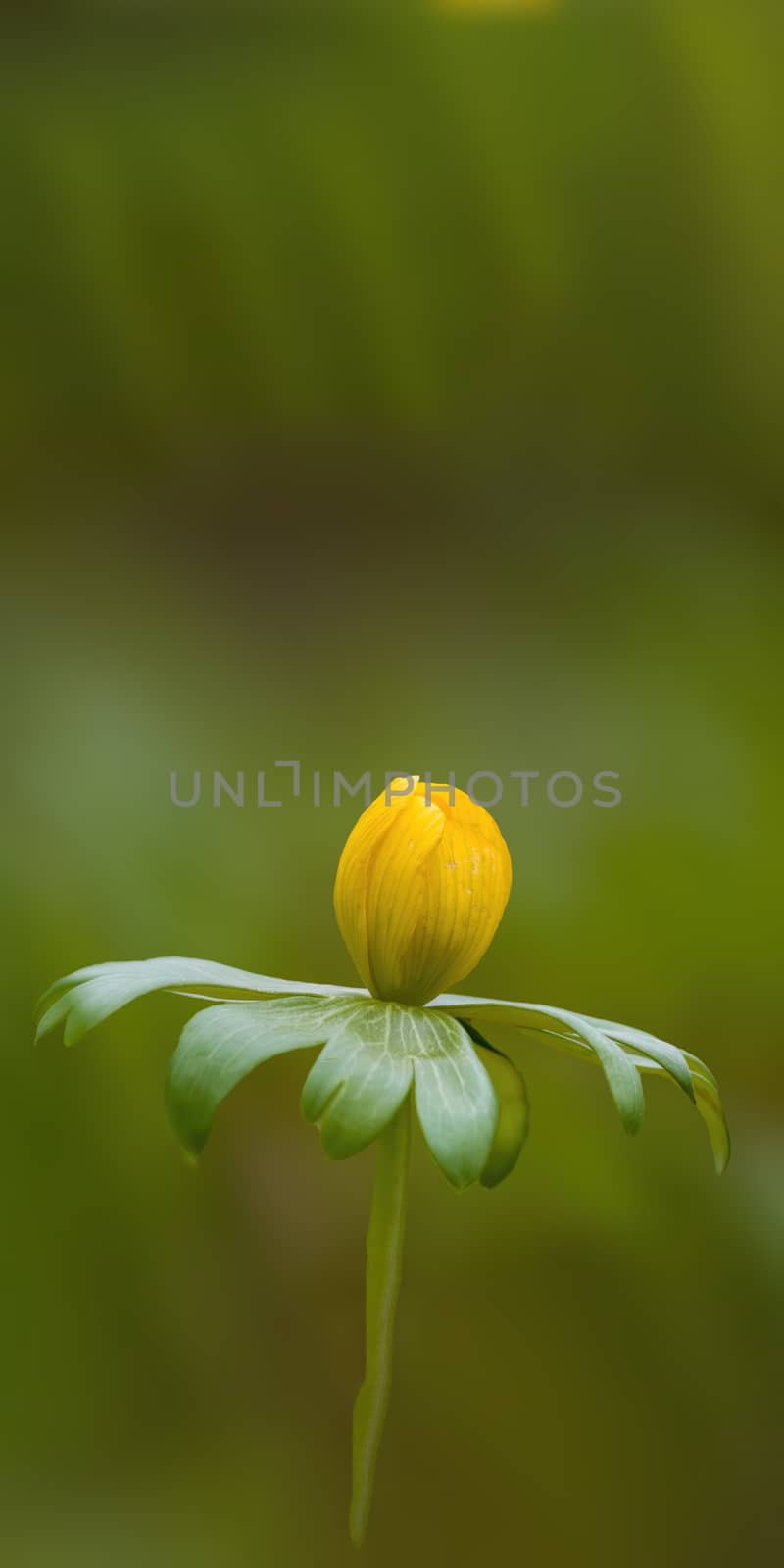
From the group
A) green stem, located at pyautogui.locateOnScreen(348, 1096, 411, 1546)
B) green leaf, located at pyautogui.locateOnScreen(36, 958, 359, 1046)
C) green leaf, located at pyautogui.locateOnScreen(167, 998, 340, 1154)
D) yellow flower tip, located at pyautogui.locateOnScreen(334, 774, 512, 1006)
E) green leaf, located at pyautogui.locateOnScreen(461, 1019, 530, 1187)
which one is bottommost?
green stem, located at pyautogui.locateOnScreen(348, 1096, 411, 1546)

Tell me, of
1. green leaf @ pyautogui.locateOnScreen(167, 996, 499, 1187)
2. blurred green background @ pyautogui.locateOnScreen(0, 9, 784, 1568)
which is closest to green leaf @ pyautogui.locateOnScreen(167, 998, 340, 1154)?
green leaf @ pyautogui.locateOnScreen(167, 996, 499, 1187)

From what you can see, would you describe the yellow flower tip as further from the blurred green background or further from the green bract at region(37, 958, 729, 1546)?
the blurred green background

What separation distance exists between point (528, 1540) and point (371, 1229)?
1.23 feet

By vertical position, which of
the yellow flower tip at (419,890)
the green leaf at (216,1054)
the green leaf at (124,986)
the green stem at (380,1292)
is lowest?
the green stem at (380,1292)

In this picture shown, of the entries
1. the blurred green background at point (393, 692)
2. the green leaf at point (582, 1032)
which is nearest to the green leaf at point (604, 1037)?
the green leaf at point (582, 1032)

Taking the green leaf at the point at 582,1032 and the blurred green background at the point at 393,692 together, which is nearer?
the green leaf at the point at 582,1032

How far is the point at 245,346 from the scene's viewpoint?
0.85 metres

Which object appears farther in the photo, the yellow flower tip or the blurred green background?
the blurred green background

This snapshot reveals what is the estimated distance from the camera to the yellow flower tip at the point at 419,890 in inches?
20.4

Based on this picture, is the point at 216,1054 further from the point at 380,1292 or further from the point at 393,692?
the point at 393,692

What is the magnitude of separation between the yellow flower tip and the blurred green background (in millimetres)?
283

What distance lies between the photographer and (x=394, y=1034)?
0.49 metres

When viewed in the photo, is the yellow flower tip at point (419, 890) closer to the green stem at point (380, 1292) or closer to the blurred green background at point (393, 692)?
the green stem at point (380, 1292)

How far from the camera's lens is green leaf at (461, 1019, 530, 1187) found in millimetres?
470
